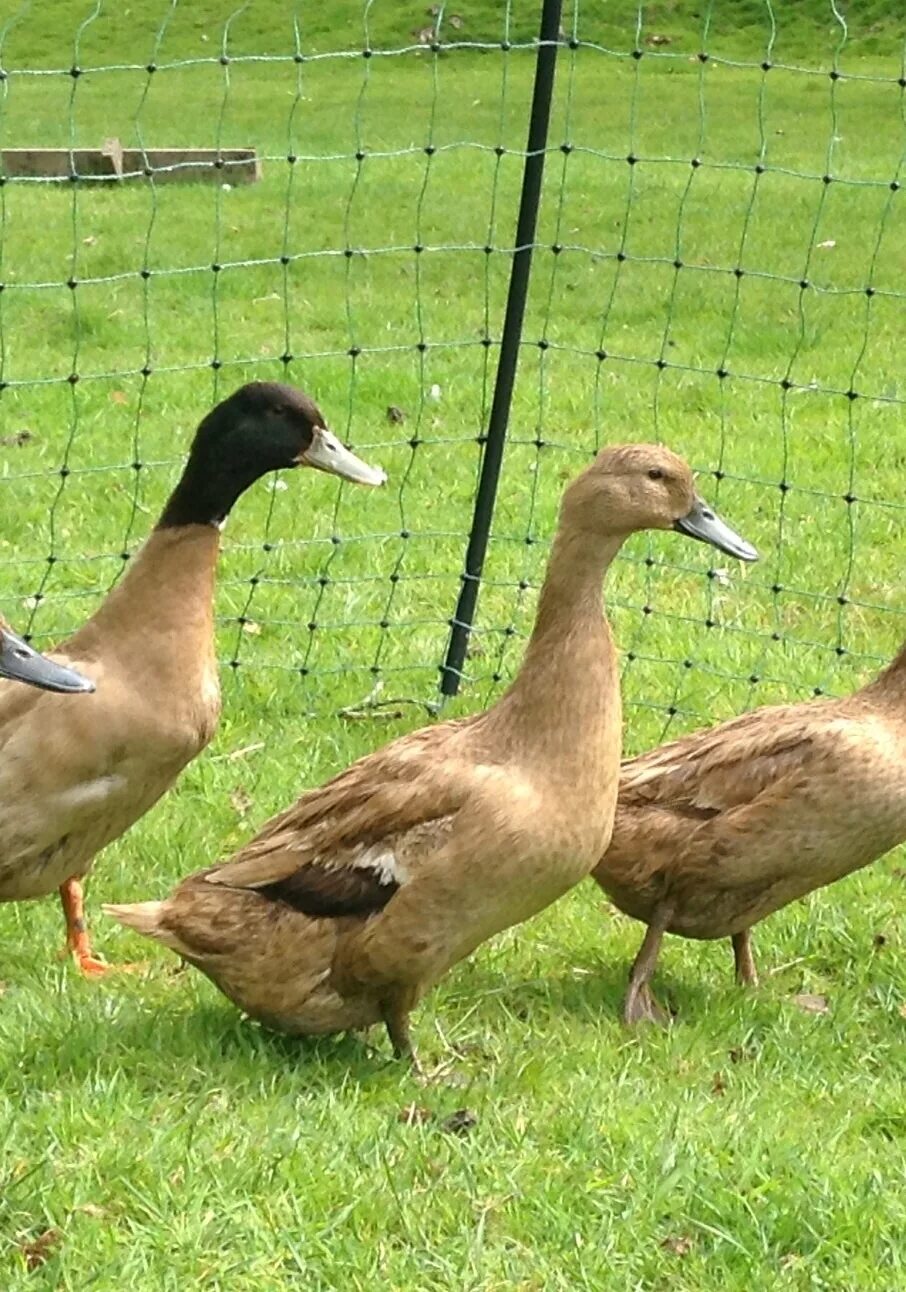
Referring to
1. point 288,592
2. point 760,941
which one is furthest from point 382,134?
point 760,941

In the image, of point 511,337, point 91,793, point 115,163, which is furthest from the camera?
point 115,163

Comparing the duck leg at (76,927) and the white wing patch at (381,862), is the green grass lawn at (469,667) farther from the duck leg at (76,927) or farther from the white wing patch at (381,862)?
the white wing patch at (381,862)

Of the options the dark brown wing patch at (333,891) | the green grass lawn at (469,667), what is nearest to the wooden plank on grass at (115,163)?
the green grass lawn at (469,667)

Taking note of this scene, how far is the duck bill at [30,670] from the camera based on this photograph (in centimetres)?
366

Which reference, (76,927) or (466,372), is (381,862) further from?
(466,372)

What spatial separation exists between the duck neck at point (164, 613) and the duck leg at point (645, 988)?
1223 mm

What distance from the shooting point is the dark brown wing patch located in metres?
3.74

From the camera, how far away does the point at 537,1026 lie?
4090 millimetres

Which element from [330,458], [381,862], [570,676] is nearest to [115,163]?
[330,458]

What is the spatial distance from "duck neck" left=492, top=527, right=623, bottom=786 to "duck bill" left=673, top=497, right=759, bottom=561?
0.20 meters

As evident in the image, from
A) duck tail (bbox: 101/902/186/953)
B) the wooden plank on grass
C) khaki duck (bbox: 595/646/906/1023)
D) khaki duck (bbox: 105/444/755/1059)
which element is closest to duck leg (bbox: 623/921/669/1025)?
khaki duck (bbox: 595/646/906/1023)

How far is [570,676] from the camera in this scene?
3.81 m

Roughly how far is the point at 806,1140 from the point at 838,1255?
0.36 meters

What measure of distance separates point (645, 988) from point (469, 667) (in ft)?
7.20
